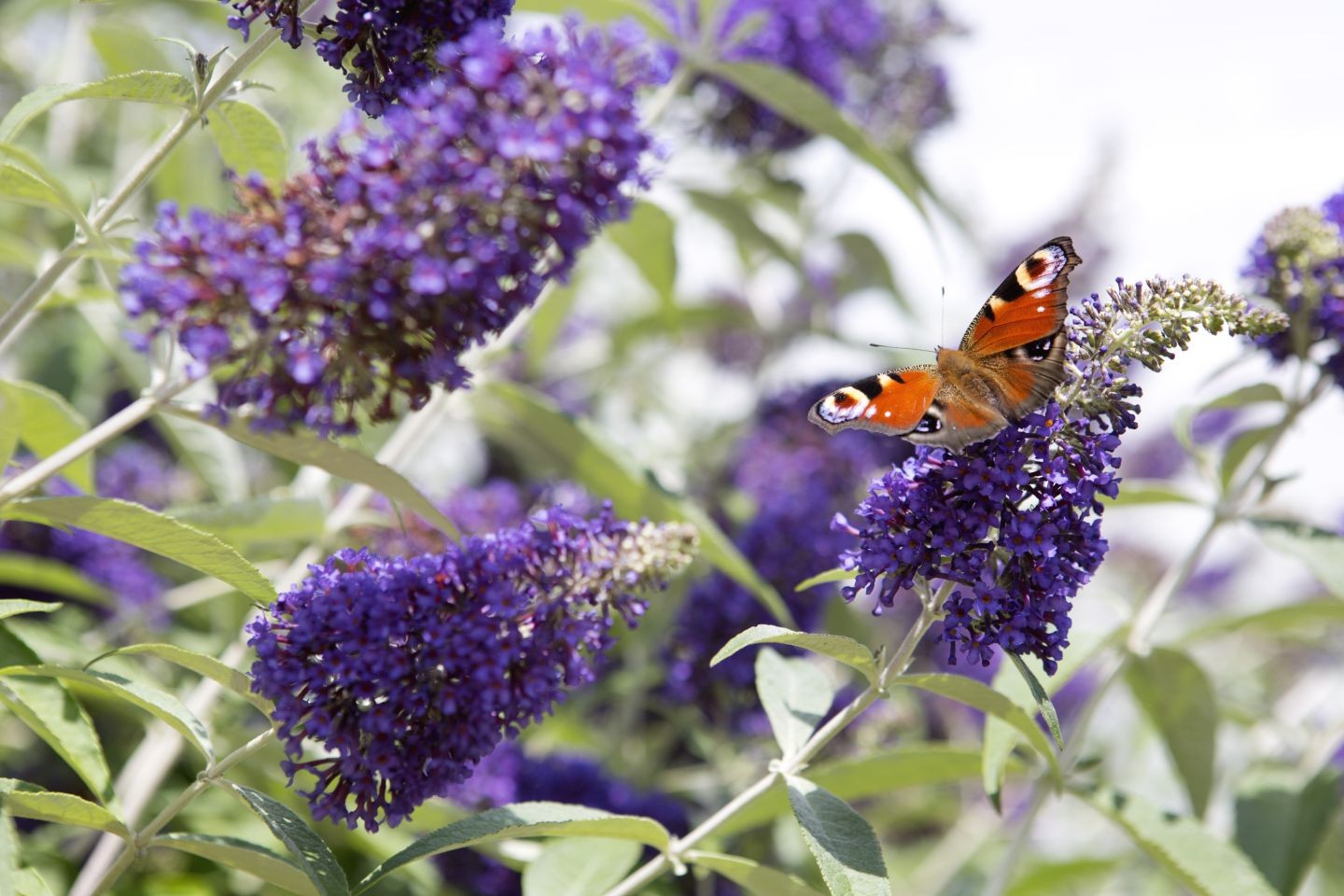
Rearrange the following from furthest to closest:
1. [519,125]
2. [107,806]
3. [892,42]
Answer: [892,42]
[107,806]
[519,125]

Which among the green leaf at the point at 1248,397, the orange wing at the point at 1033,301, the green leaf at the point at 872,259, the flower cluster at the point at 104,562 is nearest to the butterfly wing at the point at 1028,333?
the orange wing at the point at 1033,301

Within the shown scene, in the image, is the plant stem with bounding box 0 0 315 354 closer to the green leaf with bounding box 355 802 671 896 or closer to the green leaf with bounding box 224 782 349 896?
the green leaf with bounding box 224 782 349 896

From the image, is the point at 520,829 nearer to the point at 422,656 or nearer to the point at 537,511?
the point at 422,656

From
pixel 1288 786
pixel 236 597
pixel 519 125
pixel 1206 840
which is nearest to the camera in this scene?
pixel 519 125

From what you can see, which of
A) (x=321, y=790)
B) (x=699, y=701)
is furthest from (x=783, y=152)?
(x=321, y=790)

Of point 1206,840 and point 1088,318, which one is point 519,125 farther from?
point 1206,840

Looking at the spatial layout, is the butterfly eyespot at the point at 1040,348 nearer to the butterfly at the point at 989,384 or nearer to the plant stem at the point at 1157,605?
the butterfly at the point at 989,384

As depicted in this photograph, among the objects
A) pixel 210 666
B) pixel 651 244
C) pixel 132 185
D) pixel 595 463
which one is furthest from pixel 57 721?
pixel 651 244

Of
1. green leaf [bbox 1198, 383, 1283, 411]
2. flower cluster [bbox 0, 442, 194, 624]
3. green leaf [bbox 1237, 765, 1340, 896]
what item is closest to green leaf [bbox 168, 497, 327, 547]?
flower cluster [bbox 0, 442, 194, 624]
